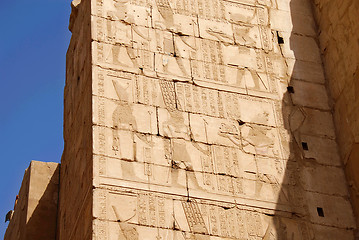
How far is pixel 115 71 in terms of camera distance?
496 inches

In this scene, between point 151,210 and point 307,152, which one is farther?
point 307,152

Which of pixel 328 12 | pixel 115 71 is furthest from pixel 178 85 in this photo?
pixel 328 12

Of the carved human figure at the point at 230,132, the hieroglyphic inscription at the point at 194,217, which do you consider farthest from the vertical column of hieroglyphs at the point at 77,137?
the carved human figure at the point at 230,132

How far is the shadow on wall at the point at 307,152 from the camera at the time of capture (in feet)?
39.8

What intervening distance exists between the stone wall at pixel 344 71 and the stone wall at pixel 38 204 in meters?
4.76

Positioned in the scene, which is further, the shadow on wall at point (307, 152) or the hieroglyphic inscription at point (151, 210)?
the shadow on wall at point (307, 152)

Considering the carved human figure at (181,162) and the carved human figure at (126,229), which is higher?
the carved human figure at (181,162)

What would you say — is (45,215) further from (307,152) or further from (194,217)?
(307,152)

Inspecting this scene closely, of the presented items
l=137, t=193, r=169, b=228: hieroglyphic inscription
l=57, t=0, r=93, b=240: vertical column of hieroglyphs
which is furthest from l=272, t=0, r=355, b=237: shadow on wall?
l=57, t=0, r=93, b=240: vertical column of hieroglyphs

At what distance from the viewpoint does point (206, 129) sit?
41.1 ft

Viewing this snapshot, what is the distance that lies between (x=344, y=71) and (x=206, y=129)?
2.48 metres

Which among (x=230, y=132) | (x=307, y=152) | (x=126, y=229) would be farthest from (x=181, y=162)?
(x=307, y=152)

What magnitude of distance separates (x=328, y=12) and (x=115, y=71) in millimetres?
3886

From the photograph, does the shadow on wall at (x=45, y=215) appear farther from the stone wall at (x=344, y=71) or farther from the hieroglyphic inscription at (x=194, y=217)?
the stone wall at (x=344, y=71)
